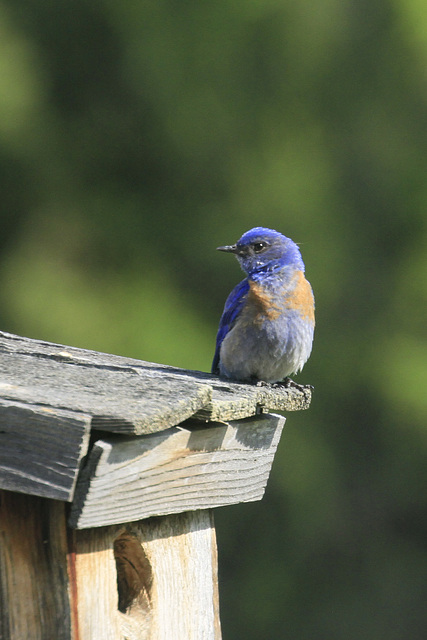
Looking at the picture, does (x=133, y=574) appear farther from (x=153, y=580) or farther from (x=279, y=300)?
(x=279, y=300)

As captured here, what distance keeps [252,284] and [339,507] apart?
4926 mm

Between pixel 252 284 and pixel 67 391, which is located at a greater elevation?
pixel 252 284

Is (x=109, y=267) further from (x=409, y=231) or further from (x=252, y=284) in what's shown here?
(x=252, y=284)

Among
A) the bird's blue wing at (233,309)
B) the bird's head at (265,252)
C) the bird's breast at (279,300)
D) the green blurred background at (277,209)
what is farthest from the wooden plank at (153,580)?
the green blurred background at (277,209)

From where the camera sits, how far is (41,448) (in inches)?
90.4

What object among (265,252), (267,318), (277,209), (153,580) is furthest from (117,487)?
(277,209)

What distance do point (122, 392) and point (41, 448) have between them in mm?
350

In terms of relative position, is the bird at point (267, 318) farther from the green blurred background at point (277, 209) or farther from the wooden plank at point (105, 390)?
the green blurred background at point (277, 209)

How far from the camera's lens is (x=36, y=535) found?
2508mm

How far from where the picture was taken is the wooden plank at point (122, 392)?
7.50ft

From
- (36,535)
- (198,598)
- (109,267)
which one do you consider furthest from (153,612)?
(109,267)

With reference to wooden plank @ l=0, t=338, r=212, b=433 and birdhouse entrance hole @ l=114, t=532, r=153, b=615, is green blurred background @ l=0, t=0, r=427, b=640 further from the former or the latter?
birdhouse entrance hole @ l=114, t=532, r=153, b=615

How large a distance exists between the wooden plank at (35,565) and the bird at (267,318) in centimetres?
206

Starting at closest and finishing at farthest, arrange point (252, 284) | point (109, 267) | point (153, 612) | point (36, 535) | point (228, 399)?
point (36, 535)
point (228, 399)
point (153, 612)
point (252, 284)
point (109, 267)
